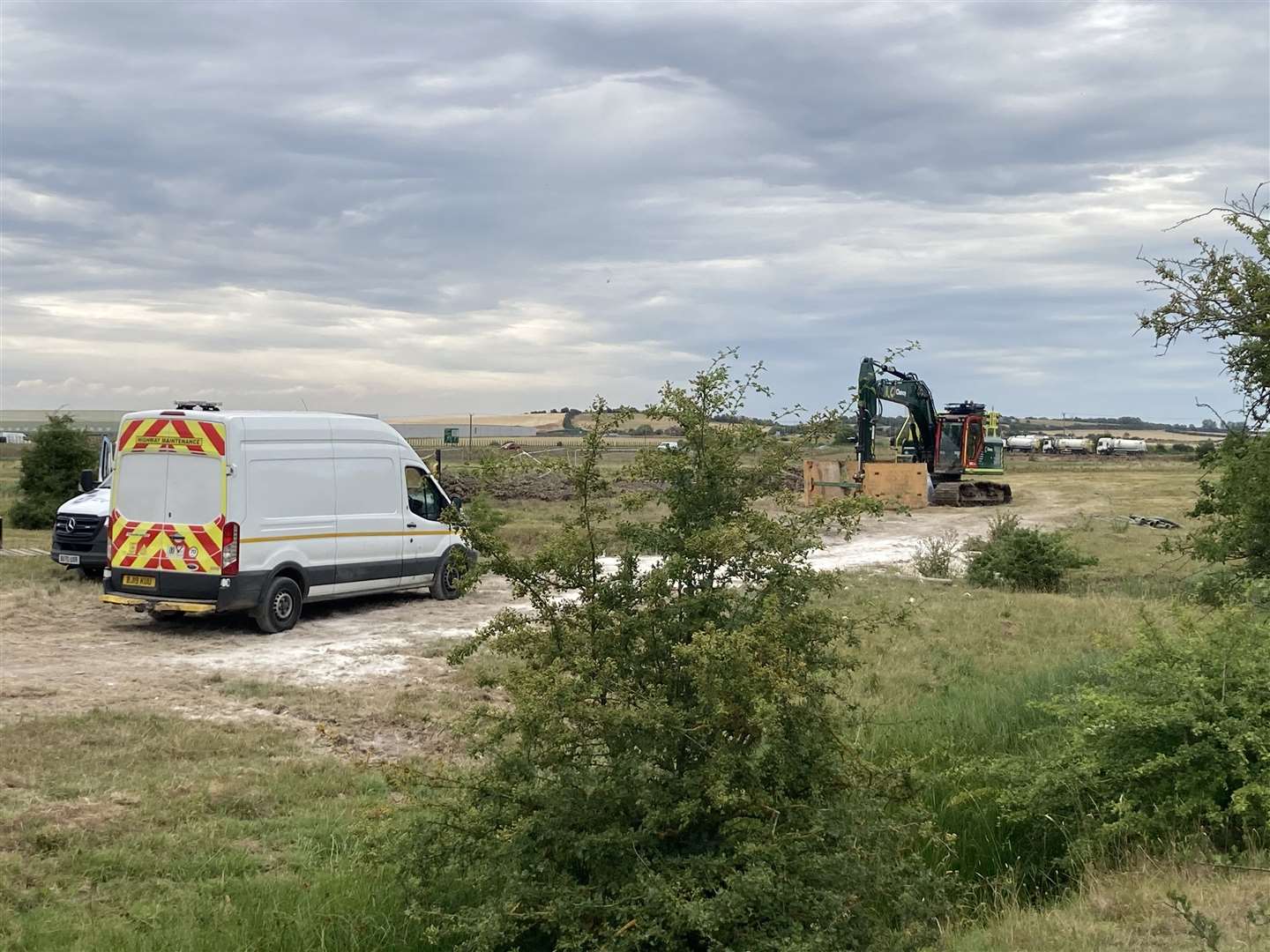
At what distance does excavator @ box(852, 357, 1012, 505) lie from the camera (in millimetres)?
40406

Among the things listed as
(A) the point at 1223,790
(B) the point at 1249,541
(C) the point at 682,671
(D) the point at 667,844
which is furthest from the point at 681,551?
(B) the point at 1249,541

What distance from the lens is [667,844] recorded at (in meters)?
4.91

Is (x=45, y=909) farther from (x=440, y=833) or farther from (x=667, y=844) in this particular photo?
(x=667, y=844)

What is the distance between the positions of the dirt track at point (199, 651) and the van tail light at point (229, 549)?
840 millimetres

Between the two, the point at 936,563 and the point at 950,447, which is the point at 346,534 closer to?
the point at 936,563

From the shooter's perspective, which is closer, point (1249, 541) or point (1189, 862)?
point (1189, 862)

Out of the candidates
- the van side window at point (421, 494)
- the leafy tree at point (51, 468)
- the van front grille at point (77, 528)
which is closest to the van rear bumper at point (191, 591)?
the van side window at point (421, 494)

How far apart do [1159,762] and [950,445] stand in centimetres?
3535

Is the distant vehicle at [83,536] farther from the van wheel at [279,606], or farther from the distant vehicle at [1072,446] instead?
the distant vehicle at [1072,446]

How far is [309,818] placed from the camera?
674 cm

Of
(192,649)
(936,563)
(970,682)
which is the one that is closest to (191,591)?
(192,649)

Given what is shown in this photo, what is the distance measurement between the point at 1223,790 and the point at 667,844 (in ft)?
11.8

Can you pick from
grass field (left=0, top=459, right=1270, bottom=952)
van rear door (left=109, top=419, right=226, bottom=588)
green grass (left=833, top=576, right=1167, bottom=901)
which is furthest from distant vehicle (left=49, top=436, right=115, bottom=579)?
green grass (left=833, top=576, right=1167, bottom=901)

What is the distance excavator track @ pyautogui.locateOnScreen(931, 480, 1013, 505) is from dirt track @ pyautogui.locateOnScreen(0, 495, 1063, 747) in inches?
1021
